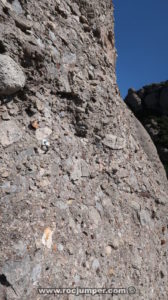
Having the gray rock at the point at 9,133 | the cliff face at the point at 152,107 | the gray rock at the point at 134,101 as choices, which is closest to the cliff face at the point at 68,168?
the gray rock at the point at 9,133

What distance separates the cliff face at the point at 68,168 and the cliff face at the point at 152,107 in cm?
3017

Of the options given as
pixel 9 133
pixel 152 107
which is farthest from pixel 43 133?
pixel 152 107

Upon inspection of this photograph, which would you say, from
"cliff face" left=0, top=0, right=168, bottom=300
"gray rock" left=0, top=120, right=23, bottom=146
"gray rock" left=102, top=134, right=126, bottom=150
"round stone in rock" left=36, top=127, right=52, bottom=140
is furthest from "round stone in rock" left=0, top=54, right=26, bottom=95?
"gray rock" left=102, top=134, right=126, bottom=150

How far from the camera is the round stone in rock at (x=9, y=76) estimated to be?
7.17 feet

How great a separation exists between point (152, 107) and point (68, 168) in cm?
3804

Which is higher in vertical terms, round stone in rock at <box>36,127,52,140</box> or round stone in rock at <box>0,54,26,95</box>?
round stone in rock at <box>0,54,26,95</box>

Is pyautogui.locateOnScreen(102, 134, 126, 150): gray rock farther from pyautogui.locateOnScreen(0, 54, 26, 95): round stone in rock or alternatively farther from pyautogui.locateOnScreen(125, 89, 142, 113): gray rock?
pyautogui.locateOnScreen(125, 89, 142, 113): gray rock

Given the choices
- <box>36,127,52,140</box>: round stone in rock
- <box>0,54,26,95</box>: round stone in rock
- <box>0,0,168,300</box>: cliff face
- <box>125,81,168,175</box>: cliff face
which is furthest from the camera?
<box>125,81,168,175</box>: cliff face

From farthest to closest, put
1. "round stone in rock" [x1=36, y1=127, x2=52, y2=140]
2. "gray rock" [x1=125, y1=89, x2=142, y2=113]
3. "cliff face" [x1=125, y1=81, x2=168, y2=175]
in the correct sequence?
1. "gray rock" [x1=125, y1=89, x2=142, y2=113]
2. "cliff face" [x1=125, y1=81, x2=168, y2=175]
3. "round stone in rock" [x1=36, y1=127, x2=52, y2=140]

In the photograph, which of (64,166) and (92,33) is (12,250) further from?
(92,33)

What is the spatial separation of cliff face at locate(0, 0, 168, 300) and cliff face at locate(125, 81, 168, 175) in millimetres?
30169

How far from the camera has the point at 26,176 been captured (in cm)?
215

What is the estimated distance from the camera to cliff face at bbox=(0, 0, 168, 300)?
2047 millimetres

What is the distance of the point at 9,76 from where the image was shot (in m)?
2.21
